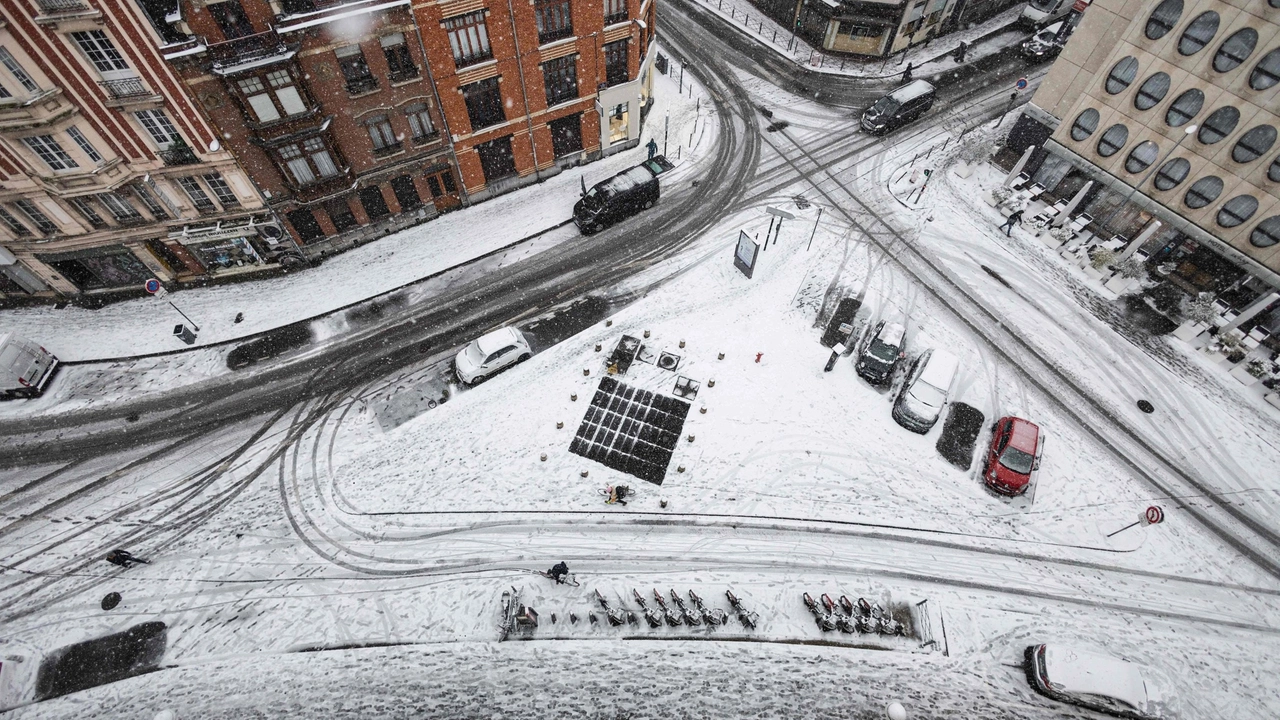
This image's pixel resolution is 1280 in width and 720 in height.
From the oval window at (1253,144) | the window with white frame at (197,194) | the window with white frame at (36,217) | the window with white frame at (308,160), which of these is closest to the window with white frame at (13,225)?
the window with white frame at (36,217)

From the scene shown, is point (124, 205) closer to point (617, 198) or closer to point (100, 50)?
point (100, 50)

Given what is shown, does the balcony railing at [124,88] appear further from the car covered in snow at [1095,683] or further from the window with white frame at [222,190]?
the car covered in snow at [1095,683]

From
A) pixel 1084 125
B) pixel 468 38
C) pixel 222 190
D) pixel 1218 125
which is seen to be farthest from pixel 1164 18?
pixel 222 190

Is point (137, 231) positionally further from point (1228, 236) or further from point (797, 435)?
point (1228, 236)

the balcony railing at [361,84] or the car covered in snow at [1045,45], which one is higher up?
the balcony railing at [361,84]

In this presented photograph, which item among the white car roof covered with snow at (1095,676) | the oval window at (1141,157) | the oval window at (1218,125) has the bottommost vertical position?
the white car roof covered with snow at (1095,676)

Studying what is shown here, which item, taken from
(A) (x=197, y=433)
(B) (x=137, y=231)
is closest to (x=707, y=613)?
(A) (x=197, y=433)
